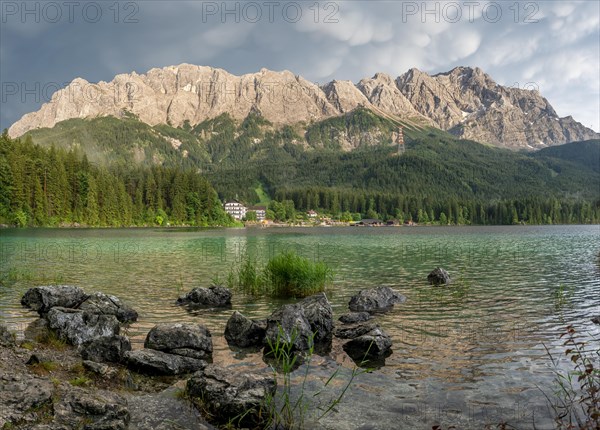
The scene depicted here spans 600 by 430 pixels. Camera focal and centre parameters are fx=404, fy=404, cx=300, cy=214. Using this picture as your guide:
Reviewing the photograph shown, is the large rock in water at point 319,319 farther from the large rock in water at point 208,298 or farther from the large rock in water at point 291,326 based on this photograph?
the large rock in water at point 208,298

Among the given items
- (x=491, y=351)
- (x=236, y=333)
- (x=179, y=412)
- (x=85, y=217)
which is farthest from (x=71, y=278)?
(x=85, y=217)

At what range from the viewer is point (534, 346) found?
16.1 metres

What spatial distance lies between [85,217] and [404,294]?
510ft

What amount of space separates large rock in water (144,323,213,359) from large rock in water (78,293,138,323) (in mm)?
5647

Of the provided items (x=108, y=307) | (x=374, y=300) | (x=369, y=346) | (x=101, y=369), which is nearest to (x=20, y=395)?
(x=101, y=369)

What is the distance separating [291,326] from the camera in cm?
1652

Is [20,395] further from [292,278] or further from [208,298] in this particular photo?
[292,278]

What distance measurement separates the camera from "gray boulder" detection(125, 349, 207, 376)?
13164mm

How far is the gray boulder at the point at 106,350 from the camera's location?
13.9m

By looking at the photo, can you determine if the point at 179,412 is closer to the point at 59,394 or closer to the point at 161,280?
the point at 59,394

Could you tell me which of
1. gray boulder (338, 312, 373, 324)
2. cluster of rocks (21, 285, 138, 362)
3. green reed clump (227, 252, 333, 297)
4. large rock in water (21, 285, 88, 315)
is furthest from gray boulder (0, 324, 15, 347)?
green reed clump (227, 252, 333, 297)

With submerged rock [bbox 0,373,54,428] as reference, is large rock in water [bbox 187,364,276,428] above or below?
below

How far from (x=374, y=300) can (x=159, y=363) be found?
14503mm

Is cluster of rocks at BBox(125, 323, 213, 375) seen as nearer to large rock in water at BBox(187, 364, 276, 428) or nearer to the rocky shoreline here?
the rocky shoreline
